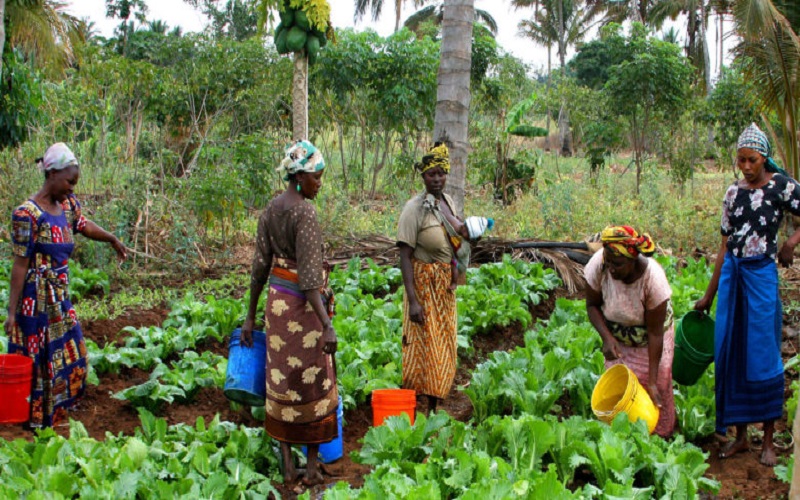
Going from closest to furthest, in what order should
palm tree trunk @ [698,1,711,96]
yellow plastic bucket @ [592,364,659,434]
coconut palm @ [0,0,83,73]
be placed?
yellow plastic bucket @ [592,364,659,434] → coconut palm @ [0,0,83,73] → palm tree trunk @ [698,1,711,96]

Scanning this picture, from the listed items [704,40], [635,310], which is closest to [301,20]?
[635,310]

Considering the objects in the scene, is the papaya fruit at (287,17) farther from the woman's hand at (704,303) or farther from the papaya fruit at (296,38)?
the woman's hand at (704,303)

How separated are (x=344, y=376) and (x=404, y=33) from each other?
10.7 meters

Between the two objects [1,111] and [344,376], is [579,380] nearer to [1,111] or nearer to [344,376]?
[344,376]

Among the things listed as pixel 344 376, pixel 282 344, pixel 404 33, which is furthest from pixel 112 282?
pixel 404 33

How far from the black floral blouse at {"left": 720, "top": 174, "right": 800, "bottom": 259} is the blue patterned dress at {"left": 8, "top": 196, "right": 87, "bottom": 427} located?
407 centimetres

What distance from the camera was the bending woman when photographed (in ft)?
13.1

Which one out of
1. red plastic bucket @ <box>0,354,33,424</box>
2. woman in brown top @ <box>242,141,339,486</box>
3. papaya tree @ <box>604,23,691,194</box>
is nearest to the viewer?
woman in brown top @ <box>242,141,339,486</box>

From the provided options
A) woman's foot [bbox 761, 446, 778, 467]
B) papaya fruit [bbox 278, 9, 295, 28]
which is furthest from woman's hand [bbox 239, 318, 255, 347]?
papaya fruit [bbox 278, 9, 295, 28]

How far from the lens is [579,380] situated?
4.96 metres

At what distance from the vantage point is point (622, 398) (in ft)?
13.5

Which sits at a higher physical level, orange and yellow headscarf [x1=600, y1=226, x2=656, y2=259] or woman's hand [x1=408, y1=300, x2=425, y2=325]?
orange and yellow headscarf [x1=600, y1=226, x2=656, y2=259]

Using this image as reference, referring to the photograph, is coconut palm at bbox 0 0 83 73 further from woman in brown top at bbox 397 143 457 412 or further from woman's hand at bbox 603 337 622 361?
woman's hand at bbox 603 337 622 361

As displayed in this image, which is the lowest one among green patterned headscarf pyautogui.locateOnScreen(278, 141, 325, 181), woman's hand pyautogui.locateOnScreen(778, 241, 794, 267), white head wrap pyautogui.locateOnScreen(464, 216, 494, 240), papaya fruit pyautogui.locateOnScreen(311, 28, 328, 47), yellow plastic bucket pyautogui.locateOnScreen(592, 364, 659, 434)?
yellow plastic bucket pyautogui.locateOnScreen(592, 364, 659, 434)
